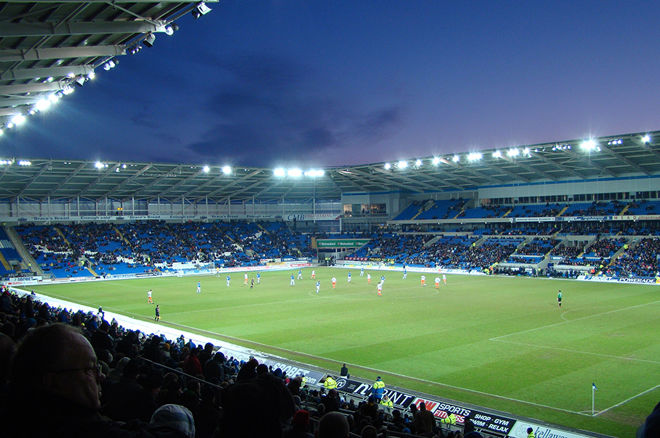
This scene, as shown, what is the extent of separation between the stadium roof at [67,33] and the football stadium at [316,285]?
9 cm

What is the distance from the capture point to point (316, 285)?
4731 centimetres

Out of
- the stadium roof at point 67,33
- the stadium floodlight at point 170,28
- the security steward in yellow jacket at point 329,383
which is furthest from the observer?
the stadium floodlight at point 170,28

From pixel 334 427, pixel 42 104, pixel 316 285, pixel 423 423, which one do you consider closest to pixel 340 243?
pixel 316 285

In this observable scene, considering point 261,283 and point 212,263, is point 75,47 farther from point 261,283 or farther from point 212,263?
point 212,263

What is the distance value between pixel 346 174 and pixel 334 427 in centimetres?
7286

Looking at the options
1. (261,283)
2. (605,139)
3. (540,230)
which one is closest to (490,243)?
(540,230)

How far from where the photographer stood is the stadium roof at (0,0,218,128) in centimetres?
1430

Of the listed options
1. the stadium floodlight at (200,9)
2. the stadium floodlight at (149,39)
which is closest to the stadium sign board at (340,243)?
the stadium floodlight at (149,39)

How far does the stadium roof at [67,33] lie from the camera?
46.9ft

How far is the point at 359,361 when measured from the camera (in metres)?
21.0

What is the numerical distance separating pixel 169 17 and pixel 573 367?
20.0m

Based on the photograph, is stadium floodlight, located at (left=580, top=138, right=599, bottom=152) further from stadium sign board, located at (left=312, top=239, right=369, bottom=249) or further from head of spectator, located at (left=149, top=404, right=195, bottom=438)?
head of spectator, located at (left=149, top=404, right=195, bottom=438)

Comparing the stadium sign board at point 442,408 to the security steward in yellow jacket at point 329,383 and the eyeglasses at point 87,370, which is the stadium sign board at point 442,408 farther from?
the eyeglasses at point 87,370

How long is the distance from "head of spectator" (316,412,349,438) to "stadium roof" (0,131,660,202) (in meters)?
51.2
